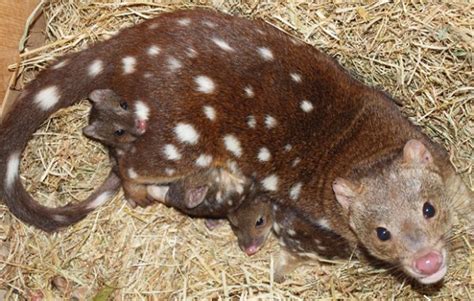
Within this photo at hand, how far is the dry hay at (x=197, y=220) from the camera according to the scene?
15.5 feet

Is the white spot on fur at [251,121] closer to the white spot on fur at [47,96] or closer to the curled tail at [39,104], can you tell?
the curled tail at [39,104]

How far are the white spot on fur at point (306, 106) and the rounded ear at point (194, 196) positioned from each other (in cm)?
74

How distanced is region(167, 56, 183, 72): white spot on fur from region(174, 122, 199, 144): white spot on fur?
312 millimetres

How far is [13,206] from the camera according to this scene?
4.91 m

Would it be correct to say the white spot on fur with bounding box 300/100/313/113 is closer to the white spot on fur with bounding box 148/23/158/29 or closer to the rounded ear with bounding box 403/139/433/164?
the rounded ear with bounding box 403/139/433/164

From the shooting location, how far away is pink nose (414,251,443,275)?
4.06 m

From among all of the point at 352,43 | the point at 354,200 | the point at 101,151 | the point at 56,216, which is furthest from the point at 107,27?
the point at 354,200

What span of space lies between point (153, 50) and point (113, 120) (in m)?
0.46

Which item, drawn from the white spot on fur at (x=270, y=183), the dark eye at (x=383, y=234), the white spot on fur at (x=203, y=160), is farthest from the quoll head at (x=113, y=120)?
the dark eye at (x=383, y=234)

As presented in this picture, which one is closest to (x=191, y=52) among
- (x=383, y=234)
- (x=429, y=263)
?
(x=383, y=234)

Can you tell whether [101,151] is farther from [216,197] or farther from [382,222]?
[382,222]

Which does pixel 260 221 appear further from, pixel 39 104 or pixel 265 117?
pixel 39 104

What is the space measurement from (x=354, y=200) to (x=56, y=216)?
1.88m

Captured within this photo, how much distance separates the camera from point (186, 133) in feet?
15.0
